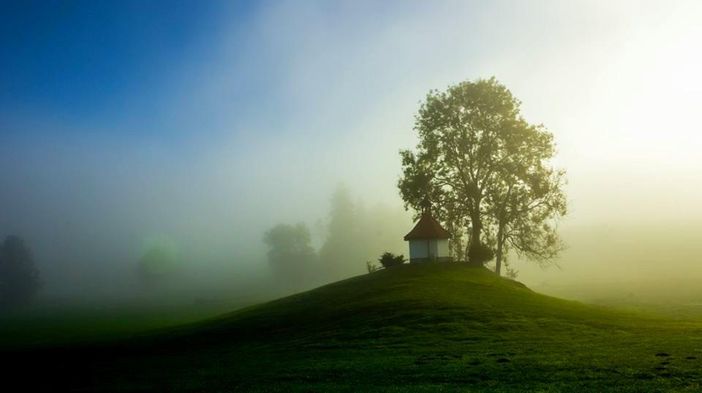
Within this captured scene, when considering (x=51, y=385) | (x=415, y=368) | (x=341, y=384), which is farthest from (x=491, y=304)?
(x=51, y=385)

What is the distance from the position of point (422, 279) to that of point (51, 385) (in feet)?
117

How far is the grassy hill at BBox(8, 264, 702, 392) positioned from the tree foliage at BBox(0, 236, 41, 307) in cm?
10689

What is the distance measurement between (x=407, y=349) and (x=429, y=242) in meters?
35.0

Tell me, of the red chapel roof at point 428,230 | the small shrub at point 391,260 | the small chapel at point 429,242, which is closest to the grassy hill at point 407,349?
the small chapel at point 429,242

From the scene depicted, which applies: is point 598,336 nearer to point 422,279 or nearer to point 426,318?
point 426,318

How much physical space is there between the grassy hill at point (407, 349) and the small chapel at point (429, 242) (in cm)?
817

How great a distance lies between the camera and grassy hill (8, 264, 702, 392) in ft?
70.4

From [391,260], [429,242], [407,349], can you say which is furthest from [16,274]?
[407,349]

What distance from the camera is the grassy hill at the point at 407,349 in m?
21.5

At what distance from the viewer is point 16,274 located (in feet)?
449

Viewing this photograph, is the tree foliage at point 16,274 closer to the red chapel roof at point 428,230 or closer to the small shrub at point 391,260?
the small shrub at point 391,260

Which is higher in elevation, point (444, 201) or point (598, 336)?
point (444, 201)

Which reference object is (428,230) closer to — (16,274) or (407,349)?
(407,349)

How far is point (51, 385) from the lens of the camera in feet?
103
